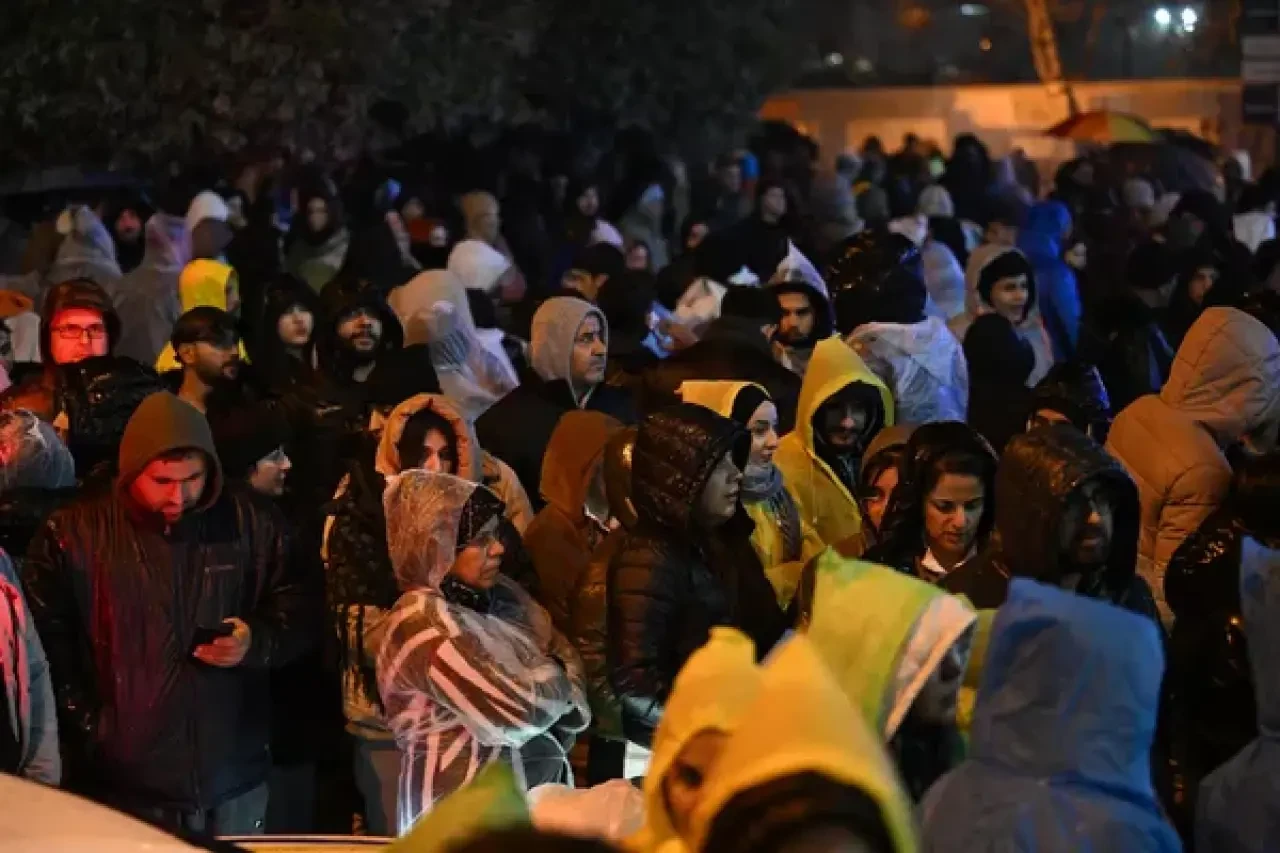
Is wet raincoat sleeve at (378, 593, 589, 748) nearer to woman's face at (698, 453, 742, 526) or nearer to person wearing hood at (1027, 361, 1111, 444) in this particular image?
woman's face at (698, 453, 742, 526)

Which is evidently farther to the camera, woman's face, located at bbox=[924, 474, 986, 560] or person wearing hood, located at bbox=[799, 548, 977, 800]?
woman's face, located at bbox=[924, 474, 986, 560]

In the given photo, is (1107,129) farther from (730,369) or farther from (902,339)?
(730,369)

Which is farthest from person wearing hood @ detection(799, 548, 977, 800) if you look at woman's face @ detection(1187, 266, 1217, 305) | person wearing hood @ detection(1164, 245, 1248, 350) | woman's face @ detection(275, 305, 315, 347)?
woman's face @ detection(1187, 266, 1217, 305)

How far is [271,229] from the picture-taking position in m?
14.6

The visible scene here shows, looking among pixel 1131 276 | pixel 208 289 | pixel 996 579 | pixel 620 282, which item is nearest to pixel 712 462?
pixel 996 579

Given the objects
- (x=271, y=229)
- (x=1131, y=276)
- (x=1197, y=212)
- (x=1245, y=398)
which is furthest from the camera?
(x=1197, y=212)

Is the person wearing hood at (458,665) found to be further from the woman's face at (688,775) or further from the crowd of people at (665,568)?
the woman's face at (688,775)

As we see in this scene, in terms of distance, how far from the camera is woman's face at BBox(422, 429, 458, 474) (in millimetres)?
6633

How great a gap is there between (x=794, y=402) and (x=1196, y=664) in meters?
3.55

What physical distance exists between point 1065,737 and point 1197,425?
10.7 ft

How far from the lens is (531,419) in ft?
28.1

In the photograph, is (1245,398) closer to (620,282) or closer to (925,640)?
(925,640)

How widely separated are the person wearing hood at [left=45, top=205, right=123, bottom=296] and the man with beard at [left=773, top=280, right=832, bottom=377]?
5351 millimetres

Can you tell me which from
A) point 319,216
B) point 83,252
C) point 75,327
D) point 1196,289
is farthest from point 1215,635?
point 319,216
